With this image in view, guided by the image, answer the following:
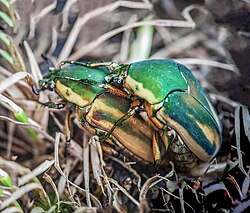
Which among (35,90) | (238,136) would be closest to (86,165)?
(35,90)

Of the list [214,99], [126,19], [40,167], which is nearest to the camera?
[40,167]

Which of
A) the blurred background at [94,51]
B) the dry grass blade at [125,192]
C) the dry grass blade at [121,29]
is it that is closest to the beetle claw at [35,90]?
the blurred background at [94,51]

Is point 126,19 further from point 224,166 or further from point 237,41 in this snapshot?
point 224,166

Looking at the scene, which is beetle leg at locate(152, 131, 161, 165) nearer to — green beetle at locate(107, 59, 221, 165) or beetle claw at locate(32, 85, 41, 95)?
green beetle at locate(107, 59, 221, 165)

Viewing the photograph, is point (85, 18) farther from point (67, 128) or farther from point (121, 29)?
point (67, 128)

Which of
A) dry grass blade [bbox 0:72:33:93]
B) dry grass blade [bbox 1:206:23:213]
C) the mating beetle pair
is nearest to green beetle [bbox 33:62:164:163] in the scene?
the mating beetle pair

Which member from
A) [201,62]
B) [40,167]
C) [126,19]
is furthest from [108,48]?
[40,167]
